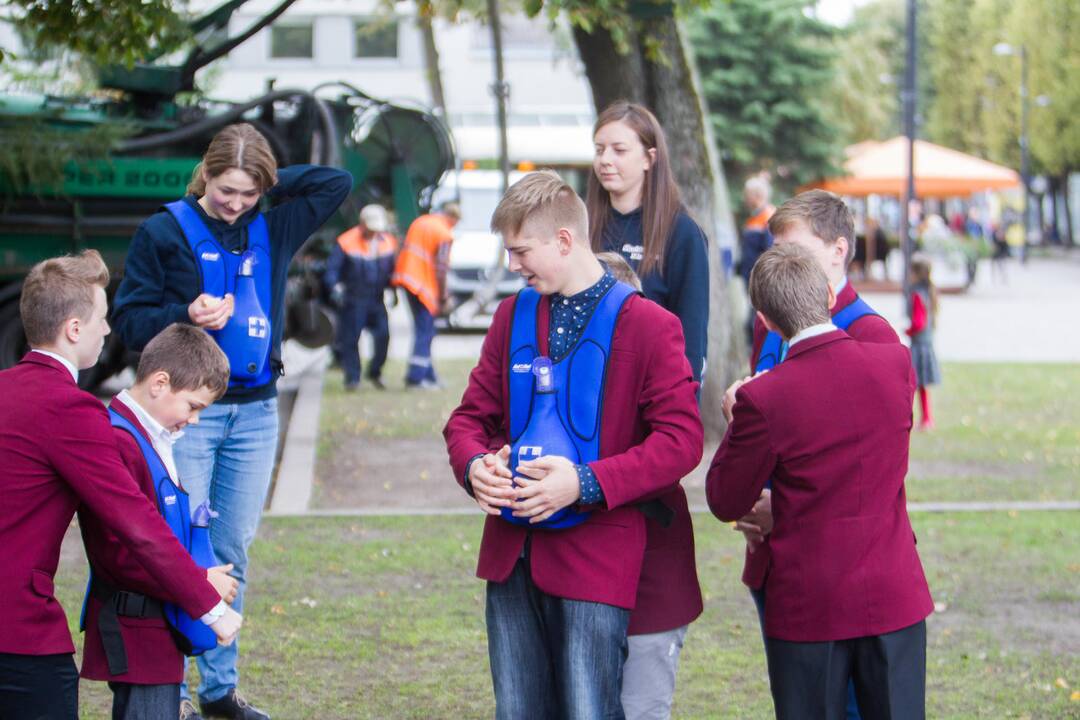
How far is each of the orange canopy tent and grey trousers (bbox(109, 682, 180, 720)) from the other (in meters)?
31.6

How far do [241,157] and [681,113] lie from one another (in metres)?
7.21

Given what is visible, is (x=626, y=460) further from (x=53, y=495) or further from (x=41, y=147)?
(x=41, y=147)

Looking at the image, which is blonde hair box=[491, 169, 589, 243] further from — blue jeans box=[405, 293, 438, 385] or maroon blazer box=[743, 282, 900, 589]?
blue jeans box=[405, 293, 438, 385]

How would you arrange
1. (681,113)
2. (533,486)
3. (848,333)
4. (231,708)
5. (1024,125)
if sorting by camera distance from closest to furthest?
1. (533,486)
2. (848,333)
3. (231,708)
4. (681,113)
5. (1024,125)

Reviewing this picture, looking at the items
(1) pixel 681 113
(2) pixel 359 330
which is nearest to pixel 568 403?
(1) pixel 681 113

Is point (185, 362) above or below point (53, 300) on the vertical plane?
below

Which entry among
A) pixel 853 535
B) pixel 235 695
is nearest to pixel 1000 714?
pixel 853 535

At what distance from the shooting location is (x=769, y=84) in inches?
1420

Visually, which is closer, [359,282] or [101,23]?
[101,23]

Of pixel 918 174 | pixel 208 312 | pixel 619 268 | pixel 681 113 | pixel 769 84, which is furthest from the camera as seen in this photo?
pixel 769 84

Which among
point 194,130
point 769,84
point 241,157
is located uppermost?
point 769,84

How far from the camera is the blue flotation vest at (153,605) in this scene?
12.8 ft

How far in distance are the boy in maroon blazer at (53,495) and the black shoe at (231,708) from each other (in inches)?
59.4

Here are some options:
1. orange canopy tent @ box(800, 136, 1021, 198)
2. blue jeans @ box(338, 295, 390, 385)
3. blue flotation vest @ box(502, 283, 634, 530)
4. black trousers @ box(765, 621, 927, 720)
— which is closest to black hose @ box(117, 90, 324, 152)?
blue jeans @ box(338, 295, 390, 385)
